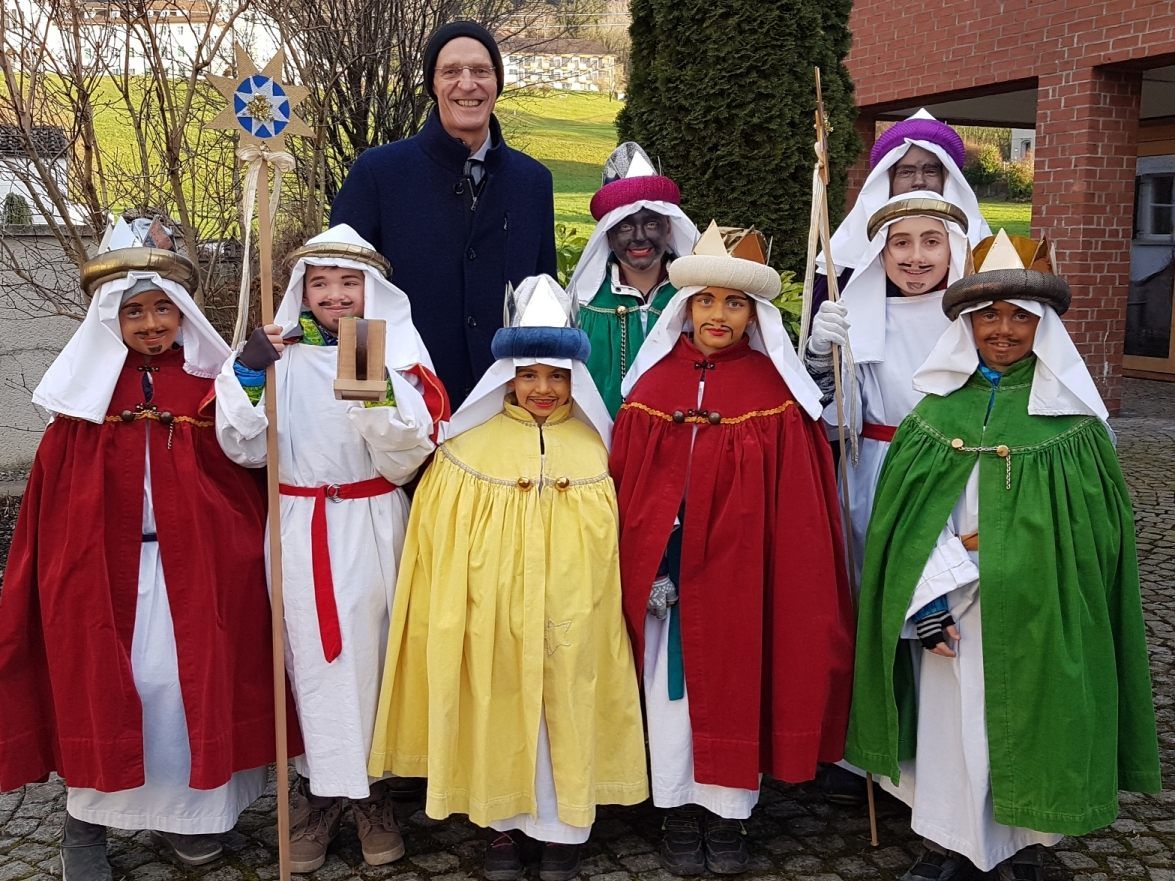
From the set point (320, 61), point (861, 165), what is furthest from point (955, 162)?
point (861, 165)

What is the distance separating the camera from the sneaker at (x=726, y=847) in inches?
146

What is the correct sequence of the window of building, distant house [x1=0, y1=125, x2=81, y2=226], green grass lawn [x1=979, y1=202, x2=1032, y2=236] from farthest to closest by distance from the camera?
1. green grass lawn [x1=979, y1=202, x2=1032, y2=236]
2. the window of building
3. distant house [x1=0, y1=125, x2=81, y2=226]

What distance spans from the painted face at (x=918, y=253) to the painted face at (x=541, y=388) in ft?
4.33

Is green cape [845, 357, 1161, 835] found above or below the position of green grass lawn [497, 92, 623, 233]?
below

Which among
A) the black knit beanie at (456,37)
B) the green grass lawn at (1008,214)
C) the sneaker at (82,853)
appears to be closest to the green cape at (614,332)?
the black knit beanie at (456,37)

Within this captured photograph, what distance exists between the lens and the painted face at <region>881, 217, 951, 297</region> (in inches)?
153

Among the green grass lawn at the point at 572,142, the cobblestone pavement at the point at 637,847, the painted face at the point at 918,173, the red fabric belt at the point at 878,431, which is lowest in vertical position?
the cobblestone pavement at the point at 637,847

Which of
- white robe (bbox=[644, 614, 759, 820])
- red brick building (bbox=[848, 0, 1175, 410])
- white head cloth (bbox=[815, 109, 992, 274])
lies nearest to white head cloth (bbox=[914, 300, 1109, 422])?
white head cloth (bbox=[815, 109, 992, 274])

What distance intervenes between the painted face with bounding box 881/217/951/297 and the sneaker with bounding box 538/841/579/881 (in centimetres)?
237

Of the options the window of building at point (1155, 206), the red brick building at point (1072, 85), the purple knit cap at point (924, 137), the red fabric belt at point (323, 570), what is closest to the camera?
the red fabric belt at point (323, 570)

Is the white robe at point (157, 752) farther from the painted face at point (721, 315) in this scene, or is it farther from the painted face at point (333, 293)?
the painted face at point (721, 315)

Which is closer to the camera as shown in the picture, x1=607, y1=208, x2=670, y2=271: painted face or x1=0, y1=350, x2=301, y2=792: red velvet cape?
x1=0, y1=350, x2=301, y2=792: red velvet cape

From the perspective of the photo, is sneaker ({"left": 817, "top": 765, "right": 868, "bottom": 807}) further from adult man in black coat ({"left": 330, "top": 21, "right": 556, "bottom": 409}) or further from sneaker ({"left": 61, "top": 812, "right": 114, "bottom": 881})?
sneaker ({"left": 61, "top": 812, "right": 114, "bottom": 881})

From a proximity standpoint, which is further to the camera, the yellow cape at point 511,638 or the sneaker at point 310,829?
the sneaker at point 310,829
